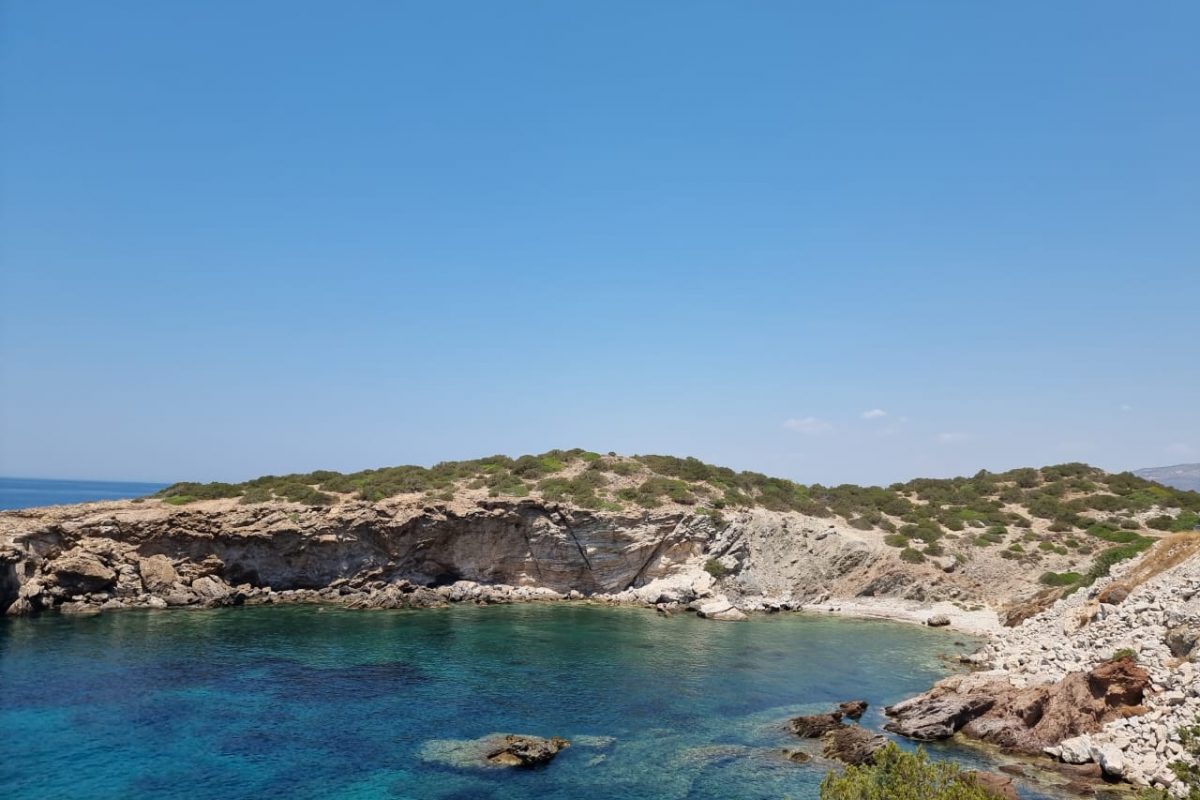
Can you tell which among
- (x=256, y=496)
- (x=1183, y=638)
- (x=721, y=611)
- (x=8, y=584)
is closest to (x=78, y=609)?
(x=8, y=584)

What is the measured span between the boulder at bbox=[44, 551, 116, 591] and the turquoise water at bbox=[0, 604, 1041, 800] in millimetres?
4462

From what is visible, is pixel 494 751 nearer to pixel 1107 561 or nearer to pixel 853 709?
pixel 853 709

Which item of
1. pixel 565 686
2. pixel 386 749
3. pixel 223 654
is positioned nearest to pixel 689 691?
pixel 565 686

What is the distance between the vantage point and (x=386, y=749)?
24422 millimetres

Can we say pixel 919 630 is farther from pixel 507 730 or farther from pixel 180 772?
pixel 180 772

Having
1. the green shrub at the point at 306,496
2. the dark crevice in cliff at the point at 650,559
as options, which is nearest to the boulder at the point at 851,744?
the dark crevice in cliff at the point at 650,559

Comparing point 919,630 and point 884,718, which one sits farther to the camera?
point 919,630

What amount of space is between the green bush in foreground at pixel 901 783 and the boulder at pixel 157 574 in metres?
52.3

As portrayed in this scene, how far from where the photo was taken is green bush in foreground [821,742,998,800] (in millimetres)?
11594

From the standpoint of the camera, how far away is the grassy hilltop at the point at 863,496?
2178 inches

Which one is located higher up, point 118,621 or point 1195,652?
point 1195,652

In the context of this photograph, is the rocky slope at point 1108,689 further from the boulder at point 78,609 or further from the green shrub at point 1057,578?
the boulder at point 78,609

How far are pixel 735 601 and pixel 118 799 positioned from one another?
4120 cm

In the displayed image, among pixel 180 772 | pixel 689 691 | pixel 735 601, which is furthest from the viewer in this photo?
pixel 735 601
